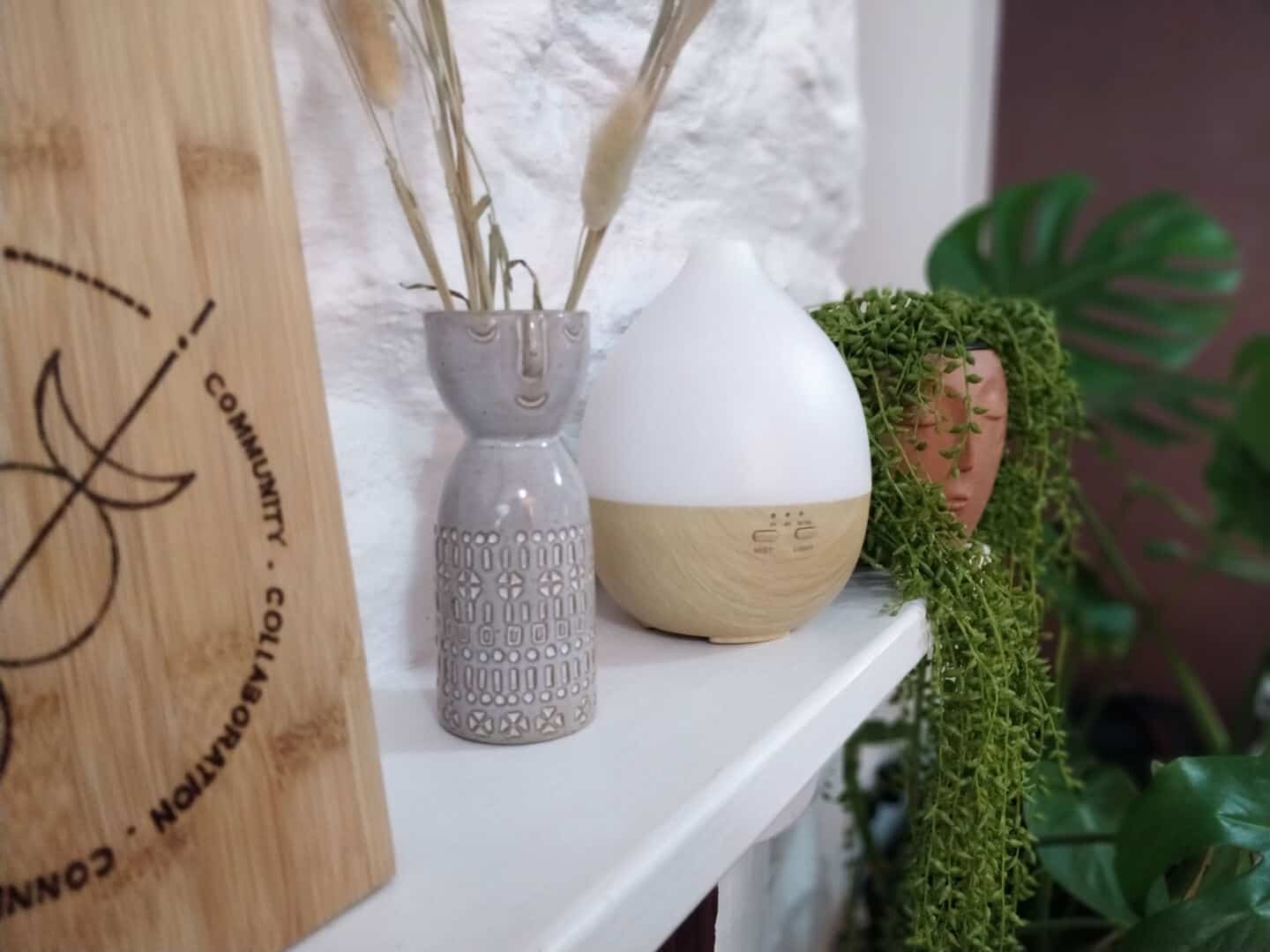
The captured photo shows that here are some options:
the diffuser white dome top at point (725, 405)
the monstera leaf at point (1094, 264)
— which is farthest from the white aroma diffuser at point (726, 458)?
the monstera leaf at point (1094, 264)

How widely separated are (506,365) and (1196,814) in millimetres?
510

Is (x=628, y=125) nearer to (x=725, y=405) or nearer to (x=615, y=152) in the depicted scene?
(x=615, y=152)

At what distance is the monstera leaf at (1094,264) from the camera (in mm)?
1170

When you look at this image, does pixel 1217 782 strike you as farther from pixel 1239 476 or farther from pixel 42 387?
pixel 1239 476

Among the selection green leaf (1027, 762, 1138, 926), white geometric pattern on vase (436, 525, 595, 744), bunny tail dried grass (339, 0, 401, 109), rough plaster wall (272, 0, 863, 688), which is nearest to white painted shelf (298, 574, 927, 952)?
white geometric pattern on vase (436, 525, 595, 744)

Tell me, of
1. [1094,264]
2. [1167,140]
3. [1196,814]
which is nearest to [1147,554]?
[1094,264]

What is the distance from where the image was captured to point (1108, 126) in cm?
201

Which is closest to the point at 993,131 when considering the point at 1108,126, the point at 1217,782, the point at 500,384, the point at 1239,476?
the point at 1108,126

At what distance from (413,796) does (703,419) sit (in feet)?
0.83

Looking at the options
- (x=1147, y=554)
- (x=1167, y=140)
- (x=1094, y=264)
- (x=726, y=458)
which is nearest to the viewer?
(x=726, y=458)

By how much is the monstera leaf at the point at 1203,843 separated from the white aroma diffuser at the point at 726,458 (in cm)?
26

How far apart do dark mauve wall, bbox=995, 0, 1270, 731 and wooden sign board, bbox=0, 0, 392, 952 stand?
2.09 metres

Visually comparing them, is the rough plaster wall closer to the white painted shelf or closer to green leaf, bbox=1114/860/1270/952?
the white painted shelf

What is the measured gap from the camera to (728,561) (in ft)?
1.78
